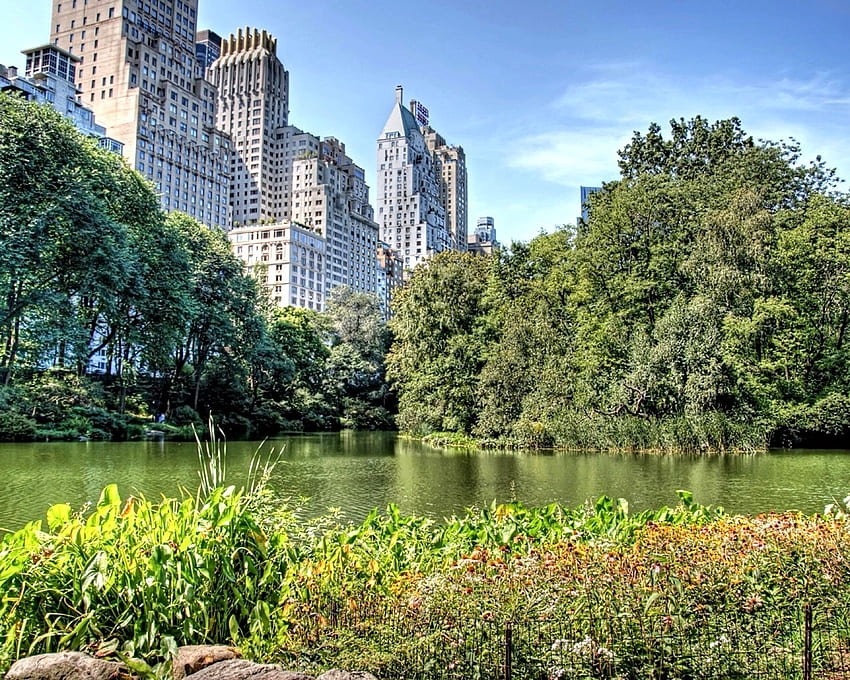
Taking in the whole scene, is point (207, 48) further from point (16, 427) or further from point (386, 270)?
Result: point (16, 427)

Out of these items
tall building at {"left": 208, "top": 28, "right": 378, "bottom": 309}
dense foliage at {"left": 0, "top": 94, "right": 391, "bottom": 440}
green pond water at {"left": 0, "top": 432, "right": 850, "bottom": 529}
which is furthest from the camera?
tall building at {"left": 208, "top": 28, "right": 378, "bottom": 309}

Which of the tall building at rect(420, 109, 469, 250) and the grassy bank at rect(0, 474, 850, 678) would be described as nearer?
the grassy bank at rect(0, 474, 850, 678)

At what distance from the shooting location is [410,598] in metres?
4.04

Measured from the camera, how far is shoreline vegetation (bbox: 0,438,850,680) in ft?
12.2

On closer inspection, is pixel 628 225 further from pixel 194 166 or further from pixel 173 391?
pixel 194 166

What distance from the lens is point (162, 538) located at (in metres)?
4.57

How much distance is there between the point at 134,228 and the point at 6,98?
851 centimetres

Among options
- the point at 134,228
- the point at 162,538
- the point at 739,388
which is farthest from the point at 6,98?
the point at 739,388

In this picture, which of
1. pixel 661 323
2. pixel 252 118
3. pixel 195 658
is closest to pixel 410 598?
pixel 195 658

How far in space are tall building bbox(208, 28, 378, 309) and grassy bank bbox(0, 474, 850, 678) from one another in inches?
5184

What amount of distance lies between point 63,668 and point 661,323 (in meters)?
30.7

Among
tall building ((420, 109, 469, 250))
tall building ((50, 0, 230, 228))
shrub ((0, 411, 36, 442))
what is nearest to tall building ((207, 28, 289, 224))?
Answer: tall building ((50, 0, 230, 228))

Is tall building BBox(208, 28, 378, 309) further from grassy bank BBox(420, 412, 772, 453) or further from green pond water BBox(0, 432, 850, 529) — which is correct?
green pond water BBox(0, 432, 850, 529)

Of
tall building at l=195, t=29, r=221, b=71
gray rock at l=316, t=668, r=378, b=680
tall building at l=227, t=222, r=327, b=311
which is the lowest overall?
gray rock at l=316, t=668, r=378, b=680
